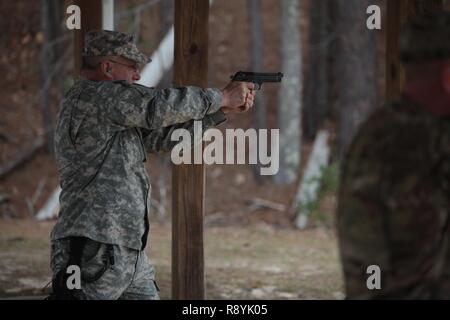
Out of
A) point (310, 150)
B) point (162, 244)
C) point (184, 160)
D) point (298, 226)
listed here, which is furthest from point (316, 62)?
point (184, 160)

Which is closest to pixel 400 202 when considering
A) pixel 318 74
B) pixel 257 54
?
pixel 257 54

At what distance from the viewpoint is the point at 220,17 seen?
19656 millimetres

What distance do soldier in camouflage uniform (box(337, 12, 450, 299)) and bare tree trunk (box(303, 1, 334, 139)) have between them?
42.0 feet

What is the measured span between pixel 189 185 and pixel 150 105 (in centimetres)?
101

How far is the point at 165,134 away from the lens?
Result: 4.82 metres

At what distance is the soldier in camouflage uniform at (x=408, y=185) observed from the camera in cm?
277

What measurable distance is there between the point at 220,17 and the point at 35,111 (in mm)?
5101

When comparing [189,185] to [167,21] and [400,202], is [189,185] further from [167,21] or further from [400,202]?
[167,21]

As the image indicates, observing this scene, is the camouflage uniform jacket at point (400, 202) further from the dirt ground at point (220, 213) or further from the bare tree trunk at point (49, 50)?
the bare tree trunk at point (49, 50)

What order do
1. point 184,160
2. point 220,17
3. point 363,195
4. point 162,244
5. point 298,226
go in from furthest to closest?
point 220,17, point 298,226, point 162,244, point 184,160, point 363,195

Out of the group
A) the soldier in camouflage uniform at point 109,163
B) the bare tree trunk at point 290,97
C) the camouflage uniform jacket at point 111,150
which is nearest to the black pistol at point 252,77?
the soldier in camouflage uniform at point 109,163

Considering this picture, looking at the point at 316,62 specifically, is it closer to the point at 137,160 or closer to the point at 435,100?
the point at 137,160

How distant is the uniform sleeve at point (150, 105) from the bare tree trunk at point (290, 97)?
31.3 ft

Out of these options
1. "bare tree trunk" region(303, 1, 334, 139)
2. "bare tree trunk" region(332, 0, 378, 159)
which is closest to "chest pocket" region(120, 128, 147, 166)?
"bare tree trunk" region(332, 0, 378, 159)
